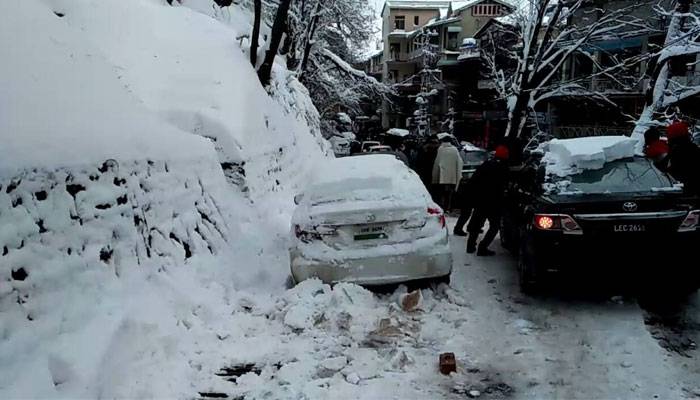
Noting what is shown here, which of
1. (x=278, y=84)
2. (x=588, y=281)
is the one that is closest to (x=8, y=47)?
(x=588, y=281)

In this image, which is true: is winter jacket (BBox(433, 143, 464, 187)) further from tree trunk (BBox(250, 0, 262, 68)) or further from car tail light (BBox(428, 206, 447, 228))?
car tail light (BBox(428, 206, 447, 228))

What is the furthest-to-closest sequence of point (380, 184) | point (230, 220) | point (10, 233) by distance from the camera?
point (230, 220), point (380, 184), point (10, 233)

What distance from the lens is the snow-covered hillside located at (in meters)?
3.44

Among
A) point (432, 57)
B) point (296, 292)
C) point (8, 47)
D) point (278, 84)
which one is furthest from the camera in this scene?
point (432, 57)

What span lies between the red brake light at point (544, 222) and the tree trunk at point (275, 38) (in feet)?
35.1

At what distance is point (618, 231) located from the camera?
5176 millimetres

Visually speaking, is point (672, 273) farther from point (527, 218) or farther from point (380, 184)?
point (380, 184)

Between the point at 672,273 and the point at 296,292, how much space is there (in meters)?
3.63

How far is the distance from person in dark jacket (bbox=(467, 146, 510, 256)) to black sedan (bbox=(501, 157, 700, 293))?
263 centimetres

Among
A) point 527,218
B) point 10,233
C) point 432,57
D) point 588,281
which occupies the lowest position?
point 588,281

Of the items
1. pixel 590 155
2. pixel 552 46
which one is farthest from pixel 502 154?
pixel 552 46

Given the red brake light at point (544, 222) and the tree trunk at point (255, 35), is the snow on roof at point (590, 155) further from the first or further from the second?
the tree trunk at point (255, 35)

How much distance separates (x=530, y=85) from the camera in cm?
2188

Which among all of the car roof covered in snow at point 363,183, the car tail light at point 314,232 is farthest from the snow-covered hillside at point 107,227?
the car roof covered in snow at point 363,183
